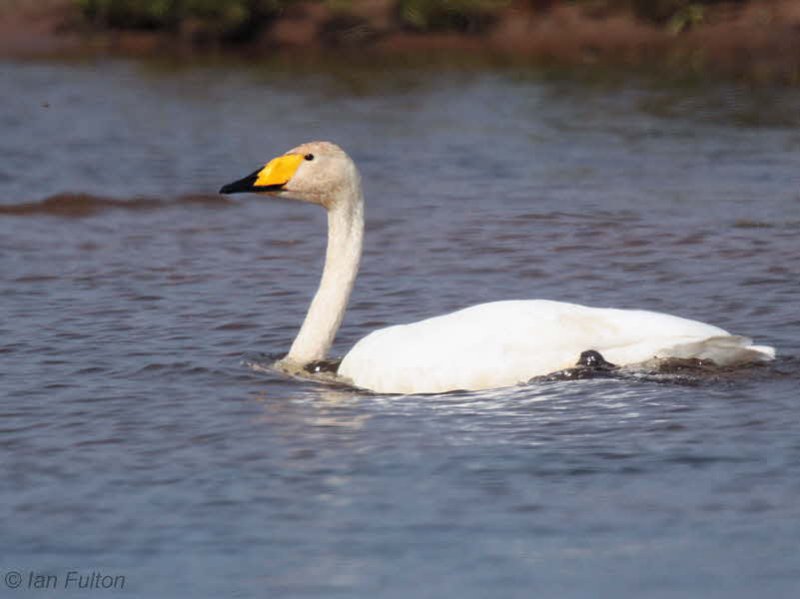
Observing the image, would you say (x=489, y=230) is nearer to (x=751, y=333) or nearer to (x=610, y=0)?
(x=751, y=333)

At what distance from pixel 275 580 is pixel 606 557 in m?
1.05

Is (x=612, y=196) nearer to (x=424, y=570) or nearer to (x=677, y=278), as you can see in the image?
(x=677, y=278)

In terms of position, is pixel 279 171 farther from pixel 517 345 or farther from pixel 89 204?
pixel 89 204

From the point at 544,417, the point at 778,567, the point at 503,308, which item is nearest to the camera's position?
the point at 778,567

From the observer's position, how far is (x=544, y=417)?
7426 mm

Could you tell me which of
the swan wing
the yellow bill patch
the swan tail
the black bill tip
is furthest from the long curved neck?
the swan tail

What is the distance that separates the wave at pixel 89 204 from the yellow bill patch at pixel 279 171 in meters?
5.95

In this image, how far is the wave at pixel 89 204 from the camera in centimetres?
1451

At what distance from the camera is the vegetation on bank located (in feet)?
83.8

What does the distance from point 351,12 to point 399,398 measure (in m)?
19.7

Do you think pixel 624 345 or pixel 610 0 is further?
pixel 610 0

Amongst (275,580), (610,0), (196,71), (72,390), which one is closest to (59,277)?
(72,390)

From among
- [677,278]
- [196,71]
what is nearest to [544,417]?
[677,278]

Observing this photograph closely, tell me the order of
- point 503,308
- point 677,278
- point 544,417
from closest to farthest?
1. point 544,417
2. point 503,308
3. point 677,278
